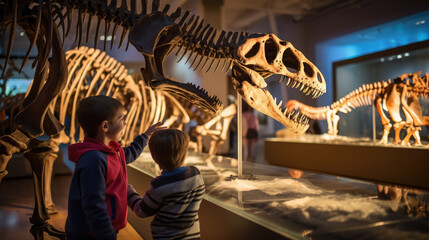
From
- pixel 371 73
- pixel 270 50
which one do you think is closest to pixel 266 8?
pixel 371 73

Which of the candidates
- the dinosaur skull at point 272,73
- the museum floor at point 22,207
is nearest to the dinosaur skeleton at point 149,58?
the dinosaur skull at point 272,73

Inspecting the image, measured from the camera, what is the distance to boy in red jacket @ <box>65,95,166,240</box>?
1.62 meters

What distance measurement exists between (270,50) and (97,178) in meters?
2.03

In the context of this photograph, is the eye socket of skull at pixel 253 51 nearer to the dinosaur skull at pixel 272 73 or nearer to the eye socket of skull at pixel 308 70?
the dinosaur skull at pixel 272 73

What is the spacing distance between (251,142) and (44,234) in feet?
19.6

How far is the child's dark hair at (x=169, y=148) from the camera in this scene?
180cm

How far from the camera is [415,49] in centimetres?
704

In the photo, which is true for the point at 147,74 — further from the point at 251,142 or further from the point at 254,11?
the point at 254,11

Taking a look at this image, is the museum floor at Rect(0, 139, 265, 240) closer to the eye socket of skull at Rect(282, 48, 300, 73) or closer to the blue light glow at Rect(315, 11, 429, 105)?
the eye socket of skull at Rect(282, 48, 300, 73)

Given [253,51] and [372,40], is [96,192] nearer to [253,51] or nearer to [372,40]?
[253,51]

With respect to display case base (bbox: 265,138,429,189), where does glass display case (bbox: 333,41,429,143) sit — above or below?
above

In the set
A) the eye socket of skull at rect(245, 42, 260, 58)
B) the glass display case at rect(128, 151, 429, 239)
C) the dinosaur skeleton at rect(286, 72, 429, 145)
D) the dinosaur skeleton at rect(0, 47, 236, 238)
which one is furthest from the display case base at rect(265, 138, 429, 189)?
the eye socket of skull at rect(245, 42, 260, 58)

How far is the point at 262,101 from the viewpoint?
295 cm

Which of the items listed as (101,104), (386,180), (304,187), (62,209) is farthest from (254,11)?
(101,104)
